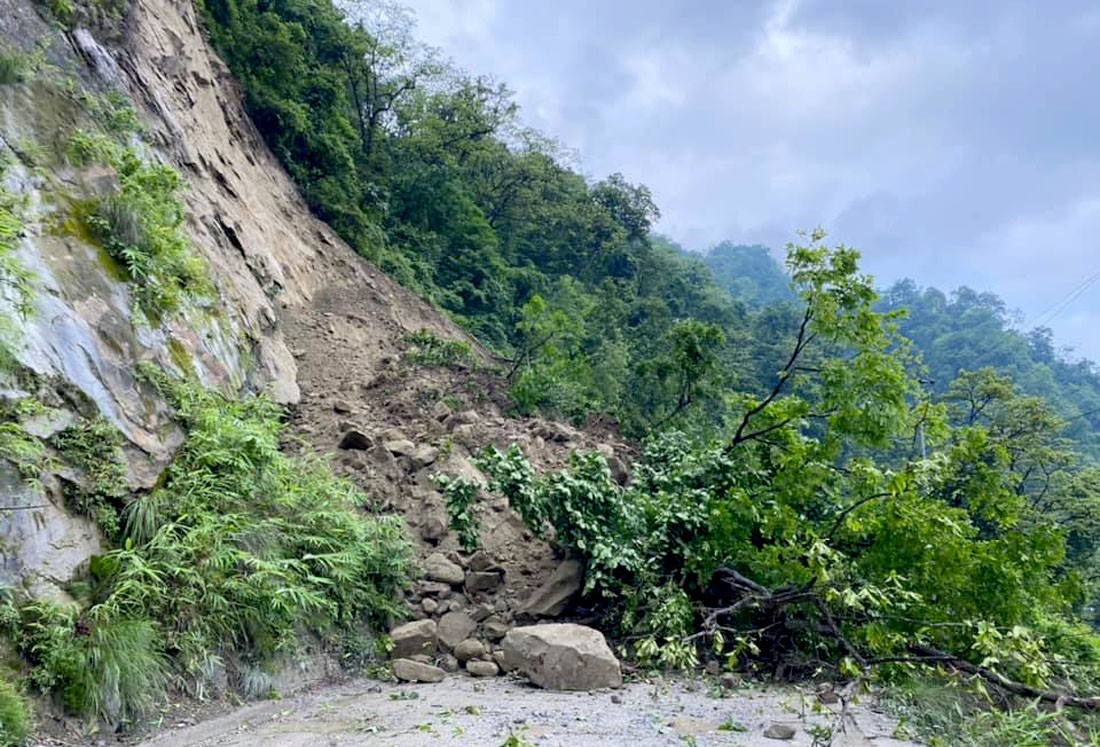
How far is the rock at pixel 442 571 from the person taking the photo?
5.80 metres

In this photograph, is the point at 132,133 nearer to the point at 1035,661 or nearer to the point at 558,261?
the point at 1035,661

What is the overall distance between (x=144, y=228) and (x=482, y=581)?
4.35 m

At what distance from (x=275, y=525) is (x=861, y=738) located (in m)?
3.86

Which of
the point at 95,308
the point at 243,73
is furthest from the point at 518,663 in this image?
the point at 243,73

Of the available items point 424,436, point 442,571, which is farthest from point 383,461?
point 442,571

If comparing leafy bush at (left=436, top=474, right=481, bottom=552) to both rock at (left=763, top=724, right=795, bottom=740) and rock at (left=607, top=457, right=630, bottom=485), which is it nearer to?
rock at (left=763, top=724, right=795, bottom=740)

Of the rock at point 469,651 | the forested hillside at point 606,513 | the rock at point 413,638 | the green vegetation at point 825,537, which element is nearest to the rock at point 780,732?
the forested hillside at point 606,513

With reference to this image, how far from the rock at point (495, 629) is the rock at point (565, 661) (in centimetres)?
65

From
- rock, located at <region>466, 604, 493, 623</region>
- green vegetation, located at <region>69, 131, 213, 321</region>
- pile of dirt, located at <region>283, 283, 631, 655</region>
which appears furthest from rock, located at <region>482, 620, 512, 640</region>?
green vegetation, located at <region>69, 131, 213, 321</region>

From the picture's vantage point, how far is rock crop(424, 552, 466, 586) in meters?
5.80

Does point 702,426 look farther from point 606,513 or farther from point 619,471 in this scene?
point 606,513

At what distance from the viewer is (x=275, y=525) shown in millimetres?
4727

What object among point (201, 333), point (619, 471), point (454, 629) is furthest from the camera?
point (619, 471)

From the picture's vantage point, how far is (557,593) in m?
→ 5.71
